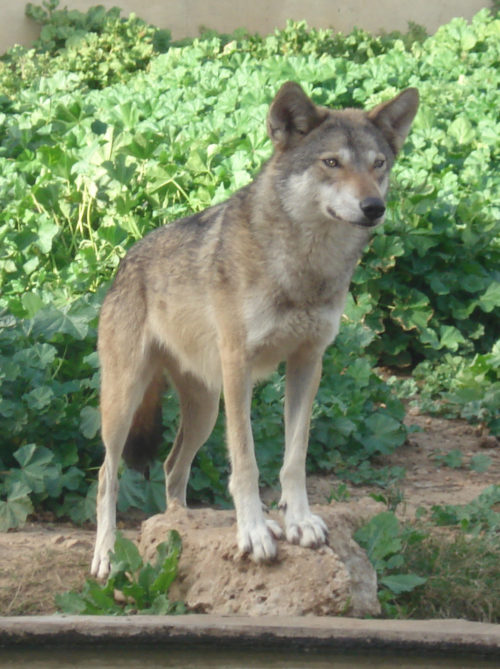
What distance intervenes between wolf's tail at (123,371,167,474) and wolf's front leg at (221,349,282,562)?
1.02 m

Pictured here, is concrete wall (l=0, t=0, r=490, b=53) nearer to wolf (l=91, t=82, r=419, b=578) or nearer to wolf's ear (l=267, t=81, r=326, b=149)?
wolf (l=91, t=82, r=419, b=578)

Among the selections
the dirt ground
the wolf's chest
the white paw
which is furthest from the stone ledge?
the wolf's chest

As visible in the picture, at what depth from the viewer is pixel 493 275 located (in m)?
8.26

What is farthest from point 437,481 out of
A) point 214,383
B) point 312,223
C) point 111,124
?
point 111,124

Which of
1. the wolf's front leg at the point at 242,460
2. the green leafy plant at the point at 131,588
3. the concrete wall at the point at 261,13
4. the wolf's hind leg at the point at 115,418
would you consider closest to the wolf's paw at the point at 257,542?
the wolf's front leg at the point at 242,460

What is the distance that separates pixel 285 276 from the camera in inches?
165

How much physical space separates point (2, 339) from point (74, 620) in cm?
251

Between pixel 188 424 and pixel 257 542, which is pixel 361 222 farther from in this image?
pixel 188 424

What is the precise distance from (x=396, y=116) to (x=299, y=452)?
1.53 meters

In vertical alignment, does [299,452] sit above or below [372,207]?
below

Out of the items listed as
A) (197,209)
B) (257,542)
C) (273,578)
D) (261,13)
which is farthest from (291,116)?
(261,13)

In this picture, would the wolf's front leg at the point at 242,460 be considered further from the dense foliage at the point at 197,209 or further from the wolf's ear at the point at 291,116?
the dense foliage at the point at 197,209

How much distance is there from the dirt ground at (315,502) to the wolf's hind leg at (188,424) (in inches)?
13.0

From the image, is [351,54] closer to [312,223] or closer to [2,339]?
[2,339]
